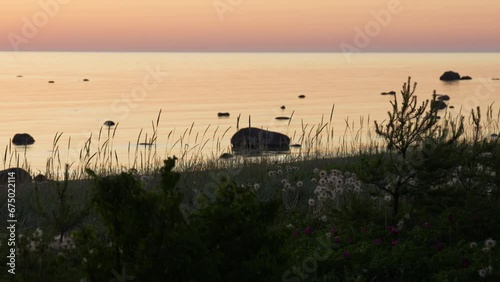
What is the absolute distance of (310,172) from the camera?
13375mm

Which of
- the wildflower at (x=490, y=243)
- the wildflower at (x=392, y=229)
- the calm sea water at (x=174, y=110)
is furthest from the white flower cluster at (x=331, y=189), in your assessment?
the calm sea water at (x=174, y=110)

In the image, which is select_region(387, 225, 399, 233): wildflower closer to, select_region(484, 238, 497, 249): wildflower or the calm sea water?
select_region(484, 238, 497, 249): wildflower

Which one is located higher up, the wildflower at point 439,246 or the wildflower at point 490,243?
the wildflower at point 490,243

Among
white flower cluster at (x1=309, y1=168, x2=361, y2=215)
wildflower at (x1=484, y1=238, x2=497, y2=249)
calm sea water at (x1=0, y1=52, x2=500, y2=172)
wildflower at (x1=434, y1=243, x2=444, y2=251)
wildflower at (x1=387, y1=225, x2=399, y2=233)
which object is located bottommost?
wildflower at (x1=434, y1=243, x2=444, y2=251)

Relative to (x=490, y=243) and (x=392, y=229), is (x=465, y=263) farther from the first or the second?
(x=392, y=229)

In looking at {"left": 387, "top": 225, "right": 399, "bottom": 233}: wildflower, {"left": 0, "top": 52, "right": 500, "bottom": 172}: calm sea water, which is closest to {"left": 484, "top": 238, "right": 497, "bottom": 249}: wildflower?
{"left": 387, "top": 225, "right": 399, "bottom": 233}: wildflower

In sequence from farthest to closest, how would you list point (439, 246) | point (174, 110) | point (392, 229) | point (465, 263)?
1. point (174, 110)
2. point (392, 229)
3. point (439, 246)
4. point (465, 263)

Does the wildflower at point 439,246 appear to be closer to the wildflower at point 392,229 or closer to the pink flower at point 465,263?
the pink flower at point 465,263

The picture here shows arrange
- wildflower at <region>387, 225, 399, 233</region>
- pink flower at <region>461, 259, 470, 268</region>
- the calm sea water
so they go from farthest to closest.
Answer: the calm sea water → wildflower at <region>387, 225, 399, 233</region> → pink flower at <region>461, 259, 470, 268</region>

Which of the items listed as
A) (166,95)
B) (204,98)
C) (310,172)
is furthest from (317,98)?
(310,172)

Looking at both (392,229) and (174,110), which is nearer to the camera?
(392,229)

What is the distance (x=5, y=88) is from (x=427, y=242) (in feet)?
212

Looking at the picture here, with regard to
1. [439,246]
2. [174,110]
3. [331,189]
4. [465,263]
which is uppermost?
[174,110]

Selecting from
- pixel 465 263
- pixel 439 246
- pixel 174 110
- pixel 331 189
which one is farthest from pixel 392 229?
pixel 174 110
